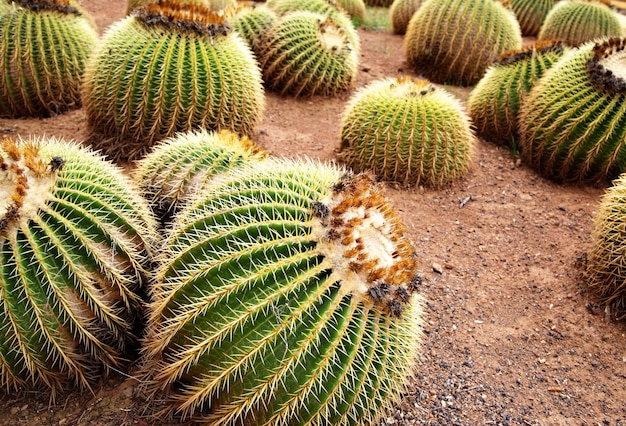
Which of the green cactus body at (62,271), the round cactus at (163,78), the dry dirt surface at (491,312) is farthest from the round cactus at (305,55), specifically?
the green cactus body at (62,271)

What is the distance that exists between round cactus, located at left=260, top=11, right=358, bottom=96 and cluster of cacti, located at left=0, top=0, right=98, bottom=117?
1828 millimetres

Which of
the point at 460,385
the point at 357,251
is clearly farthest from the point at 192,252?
the point at 460,385

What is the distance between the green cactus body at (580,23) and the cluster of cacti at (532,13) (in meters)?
1.30

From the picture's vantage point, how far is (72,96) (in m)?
5.19

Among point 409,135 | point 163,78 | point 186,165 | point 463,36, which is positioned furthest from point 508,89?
point 186,165

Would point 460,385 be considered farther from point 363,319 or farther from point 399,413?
point 363,319

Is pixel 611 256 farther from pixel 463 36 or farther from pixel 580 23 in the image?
pixel 580 23

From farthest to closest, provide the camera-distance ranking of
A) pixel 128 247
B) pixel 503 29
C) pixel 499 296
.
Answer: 1. pixel 503 29
2. pixel 499 296
3. pixel 128 247

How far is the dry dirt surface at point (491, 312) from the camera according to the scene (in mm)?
2730

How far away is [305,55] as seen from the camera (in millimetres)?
6121

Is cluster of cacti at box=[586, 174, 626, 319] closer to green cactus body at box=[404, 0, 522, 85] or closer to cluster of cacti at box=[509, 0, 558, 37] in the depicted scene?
green cactus body at box=[404, 0, 522, 85]

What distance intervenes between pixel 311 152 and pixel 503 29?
132 inches

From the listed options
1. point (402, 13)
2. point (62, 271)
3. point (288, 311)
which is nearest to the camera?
point (288, 311)

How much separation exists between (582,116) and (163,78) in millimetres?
3269
